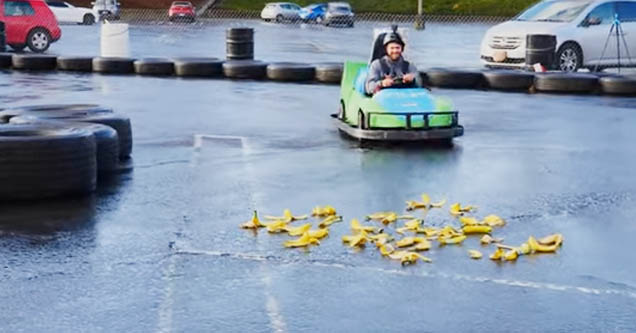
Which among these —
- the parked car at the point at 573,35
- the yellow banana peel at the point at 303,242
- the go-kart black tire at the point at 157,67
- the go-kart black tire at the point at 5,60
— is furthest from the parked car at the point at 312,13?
the yellow banana peel at the point at 303,242

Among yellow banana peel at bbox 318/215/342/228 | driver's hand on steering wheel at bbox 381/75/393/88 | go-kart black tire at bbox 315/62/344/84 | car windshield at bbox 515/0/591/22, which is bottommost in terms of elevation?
yellow banana peel at bbox 318/215/342/228

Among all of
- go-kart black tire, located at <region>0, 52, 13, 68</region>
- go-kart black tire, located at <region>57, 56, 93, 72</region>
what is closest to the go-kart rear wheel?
go-kart black tire, located at <region>57, 56, 93, 72</region>

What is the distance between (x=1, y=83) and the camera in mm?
17641

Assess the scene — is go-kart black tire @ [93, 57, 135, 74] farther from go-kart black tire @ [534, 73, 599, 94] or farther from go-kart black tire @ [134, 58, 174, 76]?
go-kart black tire @ [534, 73, 599, 94]

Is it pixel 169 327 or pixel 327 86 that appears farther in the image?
pixel 327 86

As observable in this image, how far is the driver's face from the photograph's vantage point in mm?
11711

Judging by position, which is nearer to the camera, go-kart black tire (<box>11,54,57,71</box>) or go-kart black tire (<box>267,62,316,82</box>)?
go-kart black tire (<box>267,62,316,82</box>)

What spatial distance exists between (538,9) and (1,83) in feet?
34.4

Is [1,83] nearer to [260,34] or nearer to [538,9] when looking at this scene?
[538,9]

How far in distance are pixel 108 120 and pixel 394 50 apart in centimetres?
343

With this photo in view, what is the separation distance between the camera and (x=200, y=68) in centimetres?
1945

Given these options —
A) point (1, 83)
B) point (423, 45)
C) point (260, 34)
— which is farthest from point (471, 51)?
point (1, 83)

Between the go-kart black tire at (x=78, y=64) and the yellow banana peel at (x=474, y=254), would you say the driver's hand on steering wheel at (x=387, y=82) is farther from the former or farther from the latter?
the go-kart black tire at (x=78, y=64)

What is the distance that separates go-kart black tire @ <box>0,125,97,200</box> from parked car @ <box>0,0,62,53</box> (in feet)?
61.1
